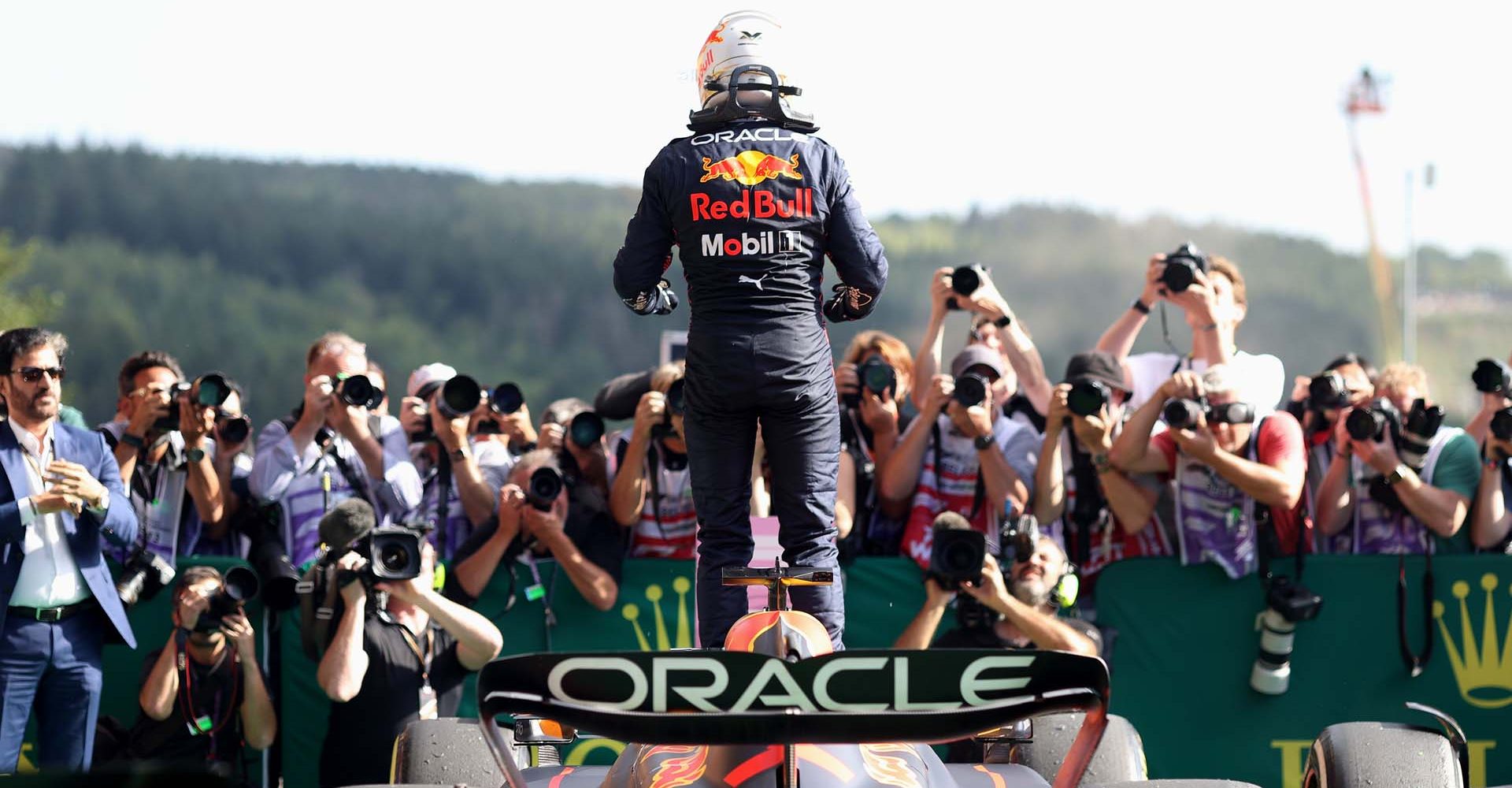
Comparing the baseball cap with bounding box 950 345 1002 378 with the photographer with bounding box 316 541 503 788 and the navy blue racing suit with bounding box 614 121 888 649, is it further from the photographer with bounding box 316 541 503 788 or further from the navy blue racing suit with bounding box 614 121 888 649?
the photographer with bounding box 316 541 503 788

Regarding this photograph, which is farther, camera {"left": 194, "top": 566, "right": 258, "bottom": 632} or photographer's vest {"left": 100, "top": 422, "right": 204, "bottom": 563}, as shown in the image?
photographer's vest {"left": 100, "top": 422, "right": 204, "bottom": 563}

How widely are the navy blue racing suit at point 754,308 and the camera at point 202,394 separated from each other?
7.35 ft

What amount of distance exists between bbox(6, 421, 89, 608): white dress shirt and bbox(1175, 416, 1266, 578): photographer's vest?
4.07 metres

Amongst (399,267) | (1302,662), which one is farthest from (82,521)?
(399,267)

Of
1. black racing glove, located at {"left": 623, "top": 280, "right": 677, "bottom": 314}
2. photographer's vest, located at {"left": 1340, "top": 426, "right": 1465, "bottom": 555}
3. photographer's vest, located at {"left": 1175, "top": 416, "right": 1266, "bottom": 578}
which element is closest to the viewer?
black racing glove, located at {"left": 623, "top": 280, "right": 677, "bottom": 314}

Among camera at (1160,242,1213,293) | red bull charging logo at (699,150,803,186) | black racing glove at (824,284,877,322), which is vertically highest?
red bull charging logo at (699,150,803,186)

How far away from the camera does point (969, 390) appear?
20.6 feet

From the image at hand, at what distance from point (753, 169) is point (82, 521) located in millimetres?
2971

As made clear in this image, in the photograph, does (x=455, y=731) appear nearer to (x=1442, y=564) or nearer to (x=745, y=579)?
(x=745, y=579)

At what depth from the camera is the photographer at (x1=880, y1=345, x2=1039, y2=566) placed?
6.46m

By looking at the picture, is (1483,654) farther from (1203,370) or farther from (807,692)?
(807,692)

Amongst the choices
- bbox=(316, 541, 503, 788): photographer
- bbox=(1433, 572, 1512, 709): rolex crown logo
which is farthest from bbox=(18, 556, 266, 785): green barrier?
bbox=(1433, 572, 1512, 709): rolex crown logo

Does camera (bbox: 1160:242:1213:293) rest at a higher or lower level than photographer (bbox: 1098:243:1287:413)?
higher

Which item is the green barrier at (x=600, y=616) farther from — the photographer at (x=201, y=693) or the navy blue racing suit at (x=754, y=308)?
the navy blue racing suit at (x=754, y=308)
